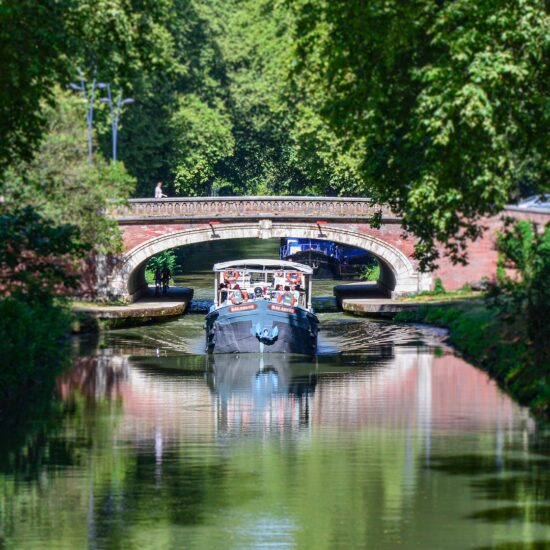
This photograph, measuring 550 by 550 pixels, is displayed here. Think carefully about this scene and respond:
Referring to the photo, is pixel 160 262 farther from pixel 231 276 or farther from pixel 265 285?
pixel 265 285

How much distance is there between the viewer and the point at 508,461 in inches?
968

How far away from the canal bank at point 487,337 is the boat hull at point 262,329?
474cm

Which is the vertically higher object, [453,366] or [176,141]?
[176,141]

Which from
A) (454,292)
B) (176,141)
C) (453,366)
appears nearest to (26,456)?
(453,366)

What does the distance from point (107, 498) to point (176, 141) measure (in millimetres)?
57623

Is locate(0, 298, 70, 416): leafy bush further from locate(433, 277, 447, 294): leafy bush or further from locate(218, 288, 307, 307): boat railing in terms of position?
locate(433, 277, 447, 294): leafy bush

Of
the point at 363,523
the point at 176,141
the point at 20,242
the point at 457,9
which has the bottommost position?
the point at 363,523

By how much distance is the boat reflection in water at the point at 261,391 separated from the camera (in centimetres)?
3008

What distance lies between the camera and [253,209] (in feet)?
205

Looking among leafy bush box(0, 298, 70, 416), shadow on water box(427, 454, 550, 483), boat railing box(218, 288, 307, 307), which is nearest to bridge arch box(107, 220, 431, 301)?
boat railing box(218, 288, 307, 307)

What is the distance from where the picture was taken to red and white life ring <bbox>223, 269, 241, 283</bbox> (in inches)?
1933

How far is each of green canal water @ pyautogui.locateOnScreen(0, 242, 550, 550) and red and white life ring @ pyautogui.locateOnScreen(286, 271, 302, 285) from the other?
7898 millimetres

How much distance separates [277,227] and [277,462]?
37982mm

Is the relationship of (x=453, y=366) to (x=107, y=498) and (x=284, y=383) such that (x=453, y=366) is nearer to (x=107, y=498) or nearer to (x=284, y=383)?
(x=284, y=383)
